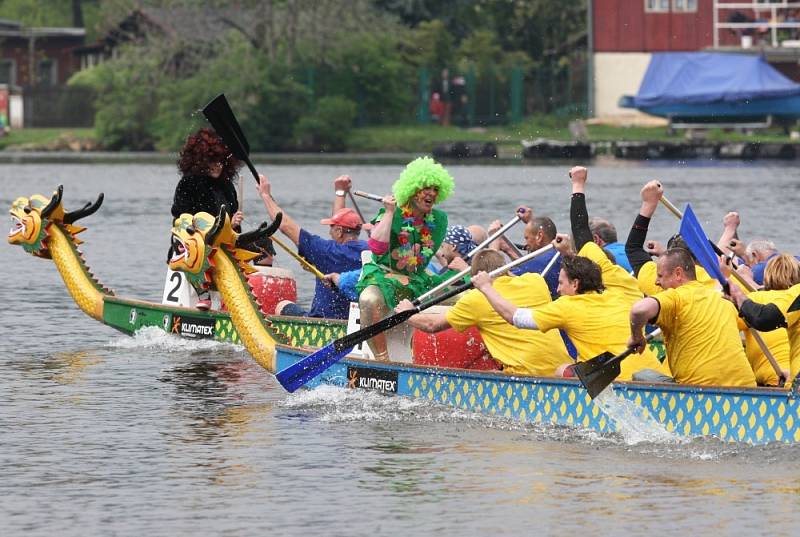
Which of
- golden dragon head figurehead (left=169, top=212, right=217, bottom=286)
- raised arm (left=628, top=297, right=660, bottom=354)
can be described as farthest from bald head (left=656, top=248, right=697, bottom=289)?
golden dragon head figurehead (left=169, top=212, right=217, bottom=286)

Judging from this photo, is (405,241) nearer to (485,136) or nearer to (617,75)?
(485,136)

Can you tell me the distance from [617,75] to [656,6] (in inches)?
114

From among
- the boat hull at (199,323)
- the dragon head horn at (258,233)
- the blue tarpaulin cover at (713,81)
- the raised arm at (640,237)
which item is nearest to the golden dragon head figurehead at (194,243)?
the dragon head horn at (258,233)

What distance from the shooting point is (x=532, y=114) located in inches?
2943

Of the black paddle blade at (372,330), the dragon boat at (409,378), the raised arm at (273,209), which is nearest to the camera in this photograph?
the dragon boat at (409,378)

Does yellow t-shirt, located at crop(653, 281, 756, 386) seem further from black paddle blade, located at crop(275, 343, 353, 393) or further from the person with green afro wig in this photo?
black paddle blade, located at crop(275, 343, 353, 393)

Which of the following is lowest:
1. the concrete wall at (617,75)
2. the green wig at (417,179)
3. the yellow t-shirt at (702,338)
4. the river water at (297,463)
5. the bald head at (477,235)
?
the river water at (297,463)

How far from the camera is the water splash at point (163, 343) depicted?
66.4 feet

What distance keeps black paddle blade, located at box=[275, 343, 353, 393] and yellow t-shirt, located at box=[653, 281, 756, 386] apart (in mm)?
3110

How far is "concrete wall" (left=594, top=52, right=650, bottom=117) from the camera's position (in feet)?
241

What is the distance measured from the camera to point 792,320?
1367cm

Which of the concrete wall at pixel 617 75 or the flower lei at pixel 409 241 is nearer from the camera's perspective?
the flower lei at pixel 409 241

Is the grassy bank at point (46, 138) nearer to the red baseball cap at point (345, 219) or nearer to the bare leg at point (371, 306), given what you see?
the red baseball cap at point (345, 219)

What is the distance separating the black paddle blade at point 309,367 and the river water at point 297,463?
0.25m
